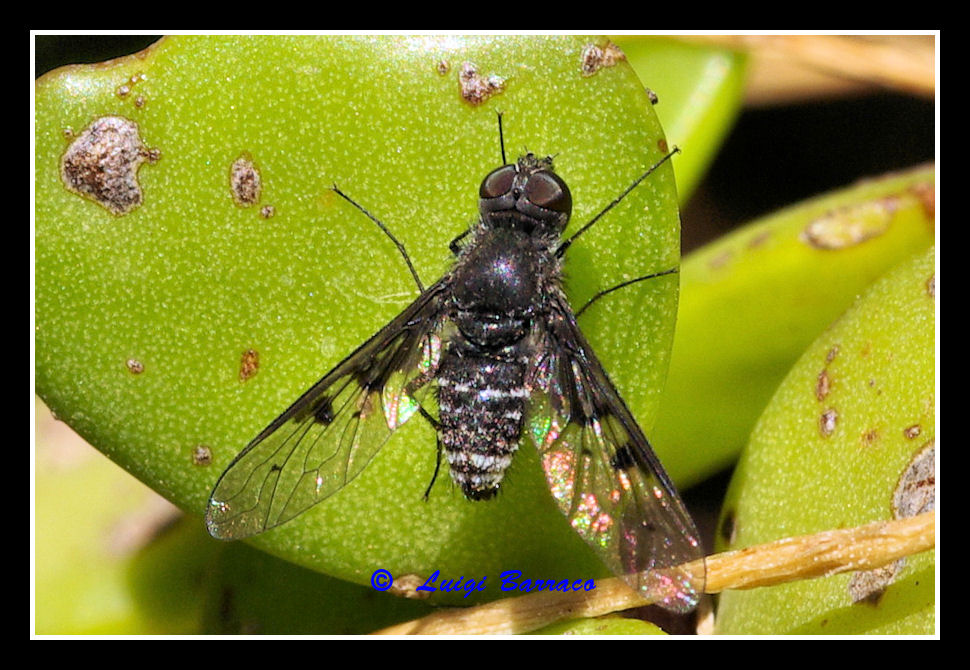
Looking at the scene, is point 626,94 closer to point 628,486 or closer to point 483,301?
point 483,301

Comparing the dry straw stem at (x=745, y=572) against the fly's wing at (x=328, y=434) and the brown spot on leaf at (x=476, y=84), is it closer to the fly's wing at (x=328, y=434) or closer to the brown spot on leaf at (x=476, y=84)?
the fly's wing at (x=328, y=434)

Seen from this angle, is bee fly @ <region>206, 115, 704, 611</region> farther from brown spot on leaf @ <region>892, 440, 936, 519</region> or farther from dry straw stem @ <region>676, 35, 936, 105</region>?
dry straw stem @ <region>676, 35, 936, 105</region>

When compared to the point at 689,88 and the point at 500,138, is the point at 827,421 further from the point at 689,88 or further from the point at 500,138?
the point at 689,88

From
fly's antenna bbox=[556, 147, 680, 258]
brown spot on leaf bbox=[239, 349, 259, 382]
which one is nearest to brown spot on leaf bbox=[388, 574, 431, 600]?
brown spot on leaf bbox=[239, 349, 259, 382]

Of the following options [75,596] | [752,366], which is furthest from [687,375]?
[75,596]

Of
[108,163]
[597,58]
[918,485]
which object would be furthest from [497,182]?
[918,485]

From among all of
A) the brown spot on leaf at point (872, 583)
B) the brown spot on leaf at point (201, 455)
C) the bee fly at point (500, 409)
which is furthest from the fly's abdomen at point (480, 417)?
the brown spot on leaf at point (872, 583)

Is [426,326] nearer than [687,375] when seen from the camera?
Yes
